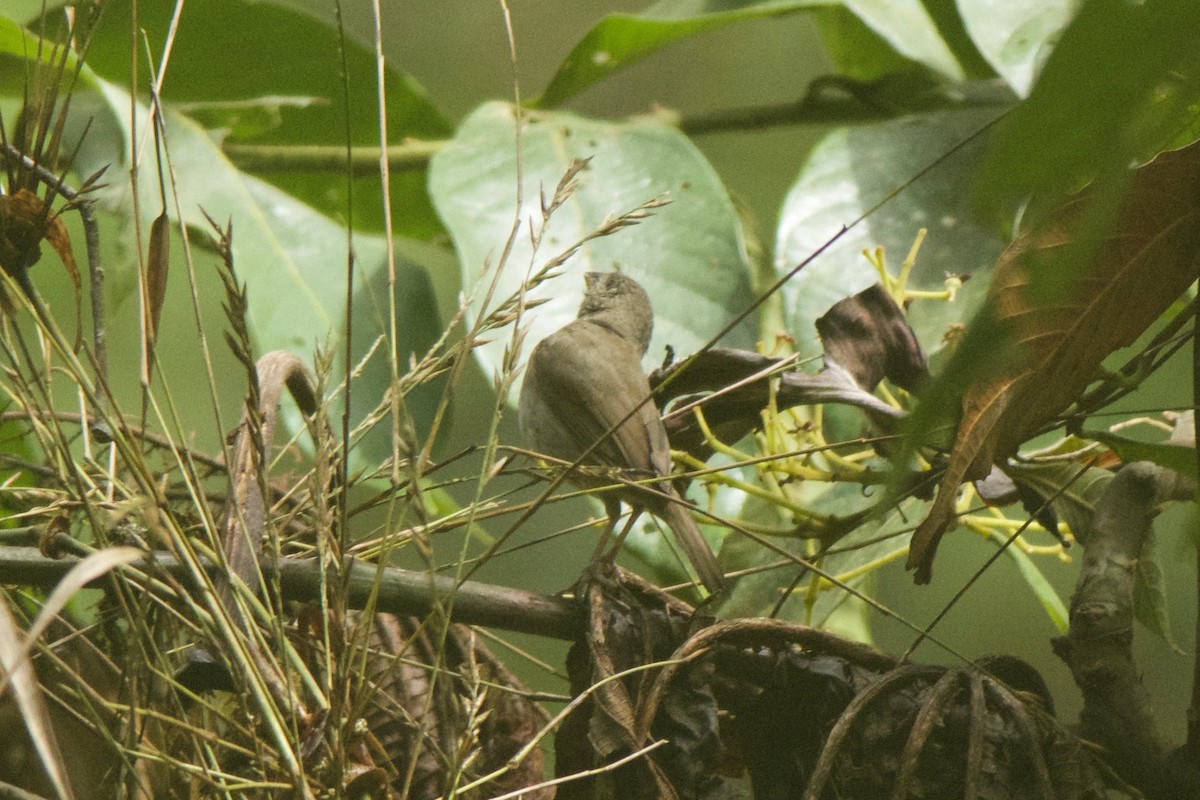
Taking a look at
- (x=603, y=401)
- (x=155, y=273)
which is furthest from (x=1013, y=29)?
(x=155, y=273)

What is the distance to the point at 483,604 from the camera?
0.94 meters

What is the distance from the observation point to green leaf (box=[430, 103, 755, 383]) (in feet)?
6.29

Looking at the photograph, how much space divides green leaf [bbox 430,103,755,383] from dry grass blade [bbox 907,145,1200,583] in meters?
0.96

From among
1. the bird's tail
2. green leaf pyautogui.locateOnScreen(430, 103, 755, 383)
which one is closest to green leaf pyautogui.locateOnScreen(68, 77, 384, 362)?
green leaf pyautogui.locateOnScreen(430, 103, 755, 383)

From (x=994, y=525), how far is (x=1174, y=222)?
1.89 ft

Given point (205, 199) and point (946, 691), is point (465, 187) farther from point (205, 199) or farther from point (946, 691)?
point (946, 691)

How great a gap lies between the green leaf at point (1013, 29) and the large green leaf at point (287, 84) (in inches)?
52.4

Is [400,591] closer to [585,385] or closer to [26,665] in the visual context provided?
[26,665]

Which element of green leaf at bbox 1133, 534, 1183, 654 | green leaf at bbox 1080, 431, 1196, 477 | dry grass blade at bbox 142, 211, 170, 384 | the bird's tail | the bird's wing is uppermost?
dry grass blade at bbox 142, 211, 170, 384

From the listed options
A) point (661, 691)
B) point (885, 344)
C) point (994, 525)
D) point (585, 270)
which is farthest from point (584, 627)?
point (585, 270)

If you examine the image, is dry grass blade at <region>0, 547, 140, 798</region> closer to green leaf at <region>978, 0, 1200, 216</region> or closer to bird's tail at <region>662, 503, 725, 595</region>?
green leaf at <region>978, 0, 1200, 216</region>

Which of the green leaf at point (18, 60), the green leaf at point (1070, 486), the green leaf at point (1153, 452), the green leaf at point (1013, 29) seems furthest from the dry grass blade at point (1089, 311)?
the green leaf at point (18, 60)

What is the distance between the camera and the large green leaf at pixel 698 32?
2268 millimetres

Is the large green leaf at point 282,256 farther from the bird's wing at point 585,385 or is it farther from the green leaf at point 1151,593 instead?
the green leaf at point 1151,593
